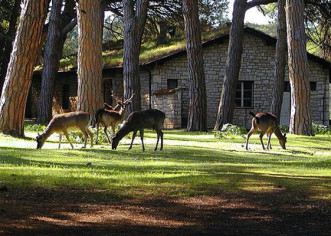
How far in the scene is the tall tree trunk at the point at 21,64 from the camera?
21812 millimetres

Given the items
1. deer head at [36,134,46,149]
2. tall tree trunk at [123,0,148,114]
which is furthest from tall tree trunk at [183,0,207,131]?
A: deer head at [36,134,46,149]

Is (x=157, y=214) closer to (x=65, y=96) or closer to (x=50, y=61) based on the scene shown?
(x=50, y=61)

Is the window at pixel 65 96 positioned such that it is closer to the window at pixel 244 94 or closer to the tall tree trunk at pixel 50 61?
the tall tree trunk at pixel 50 61

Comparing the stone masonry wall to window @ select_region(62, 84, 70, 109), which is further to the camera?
window @ select_region(62, 84, 70, 109)

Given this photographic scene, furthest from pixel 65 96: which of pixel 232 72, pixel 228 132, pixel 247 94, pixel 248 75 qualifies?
pixel 228 132

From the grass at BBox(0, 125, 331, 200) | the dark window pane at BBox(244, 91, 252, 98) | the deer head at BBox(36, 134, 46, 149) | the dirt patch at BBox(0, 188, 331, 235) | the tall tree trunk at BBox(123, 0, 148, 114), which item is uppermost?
the tall tree trunk at BBox(123, 0, 148, 114)

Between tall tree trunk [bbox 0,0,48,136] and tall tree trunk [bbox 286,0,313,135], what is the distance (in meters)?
11.1

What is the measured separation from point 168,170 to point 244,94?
92.7 feet

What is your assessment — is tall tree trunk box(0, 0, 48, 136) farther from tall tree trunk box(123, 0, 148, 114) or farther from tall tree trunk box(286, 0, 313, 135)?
tall tree trunk box(286, 0, 313, 135)

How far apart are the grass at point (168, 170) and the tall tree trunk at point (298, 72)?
26.5ft

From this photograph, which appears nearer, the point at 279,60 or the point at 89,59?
the point at 89,59

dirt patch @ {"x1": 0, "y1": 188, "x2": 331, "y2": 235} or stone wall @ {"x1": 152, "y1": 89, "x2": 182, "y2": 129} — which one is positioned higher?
stone wall @ {"x1": 152, "y1": 89, "x2": 182, "y2": 129}

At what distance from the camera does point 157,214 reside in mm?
8641

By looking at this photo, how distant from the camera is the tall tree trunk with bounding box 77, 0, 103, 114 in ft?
80.6
